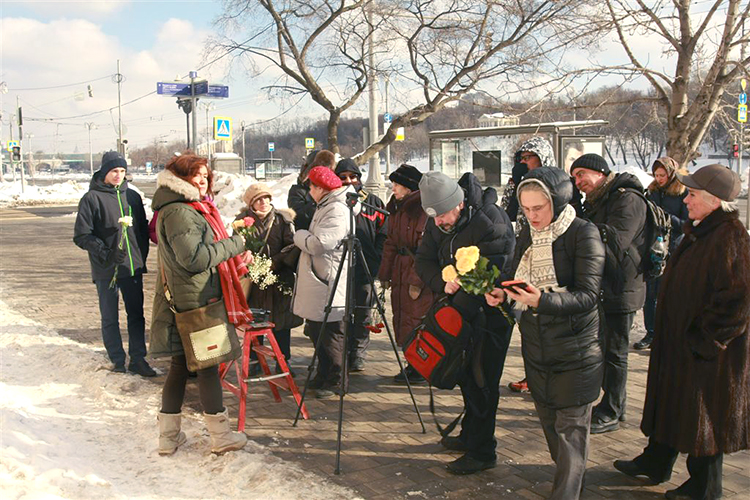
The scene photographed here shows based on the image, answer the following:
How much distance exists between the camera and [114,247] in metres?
6.44

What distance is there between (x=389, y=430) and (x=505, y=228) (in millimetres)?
1711

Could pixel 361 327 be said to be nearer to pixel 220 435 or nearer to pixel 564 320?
pixel 220 435

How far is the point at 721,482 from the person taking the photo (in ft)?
13.0

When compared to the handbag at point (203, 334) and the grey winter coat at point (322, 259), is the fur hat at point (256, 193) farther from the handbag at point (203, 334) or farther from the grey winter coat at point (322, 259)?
the handbag at point (203, 334)

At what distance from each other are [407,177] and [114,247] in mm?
2680

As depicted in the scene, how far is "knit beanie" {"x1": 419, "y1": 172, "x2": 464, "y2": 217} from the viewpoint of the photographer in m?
4.31

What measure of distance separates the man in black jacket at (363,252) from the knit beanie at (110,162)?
1.92 metres

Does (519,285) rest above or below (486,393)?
above

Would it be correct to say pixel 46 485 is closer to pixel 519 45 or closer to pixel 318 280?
pixel 318 280

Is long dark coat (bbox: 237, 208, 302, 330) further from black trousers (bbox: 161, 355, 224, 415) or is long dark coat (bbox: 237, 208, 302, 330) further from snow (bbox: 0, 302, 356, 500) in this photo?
black trousers (bbox: 161, 355, 224, 415)

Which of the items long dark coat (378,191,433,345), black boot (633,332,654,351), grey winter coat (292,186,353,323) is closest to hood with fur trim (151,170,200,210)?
grey winter coat (292,186,353,323)

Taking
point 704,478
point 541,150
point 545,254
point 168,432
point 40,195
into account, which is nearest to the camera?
point 545,254

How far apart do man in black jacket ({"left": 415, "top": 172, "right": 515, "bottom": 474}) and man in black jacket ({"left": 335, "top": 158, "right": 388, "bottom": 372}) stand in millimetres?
1960

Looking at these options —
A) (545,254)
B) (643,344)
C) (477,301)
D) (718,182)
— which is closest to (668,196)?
(643,344)
